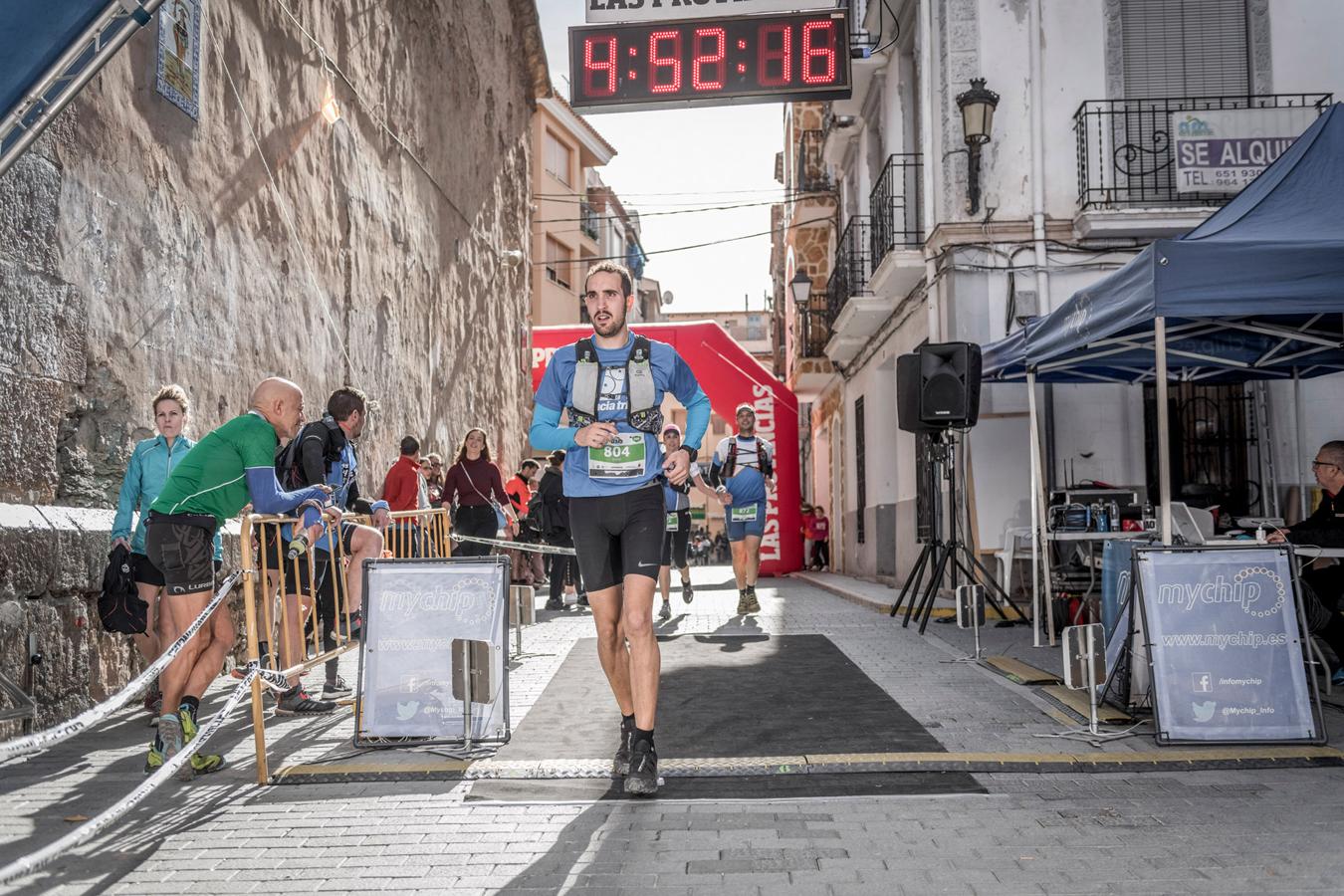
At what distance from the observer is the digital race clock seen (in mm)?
12172

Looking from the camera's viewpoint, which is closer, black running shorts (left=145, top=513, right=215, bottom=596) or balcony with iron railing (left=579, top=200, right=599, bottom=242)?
black running shorts (left=145, top=513, right=215, bottom=596)

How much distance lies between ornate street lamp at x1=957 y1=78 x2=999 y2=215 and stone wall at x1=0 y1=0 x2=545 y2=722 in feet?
20.5

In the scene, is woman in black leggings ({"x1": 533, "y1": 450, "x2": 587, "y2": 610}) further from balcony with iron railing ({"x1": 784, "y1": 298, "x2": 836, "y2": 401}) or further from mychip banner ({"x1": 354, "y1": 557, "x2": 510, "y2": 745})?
balcony with iron railing ({"x1": 784, "y1": 298, "x2": 836, "y2": 401})

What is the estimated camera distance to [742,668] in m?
8.08

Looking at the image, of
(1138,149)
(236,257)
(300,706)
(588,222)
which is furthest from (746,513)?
(588,222)

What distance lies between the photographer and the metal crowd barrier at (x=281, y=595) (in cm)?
510

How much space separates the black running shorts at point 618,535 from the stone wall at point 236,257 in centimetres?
303

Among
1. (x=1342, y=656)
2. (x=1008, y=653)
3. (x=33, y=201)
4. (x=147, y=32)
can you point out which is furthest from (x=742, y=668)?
(x=147, y=32)

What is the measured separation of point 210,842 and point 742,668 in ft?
14.7

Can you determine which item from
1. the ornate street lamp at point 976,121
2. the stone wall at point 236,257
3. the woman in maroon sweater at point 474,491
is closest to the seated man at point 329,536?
the stone wall at point 236,257

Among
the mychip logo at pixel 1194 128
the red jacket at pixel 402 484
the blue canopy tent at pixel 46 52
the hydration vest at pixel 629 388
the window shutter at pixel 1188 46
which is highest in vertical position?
the window shutter at pixel 1188 46

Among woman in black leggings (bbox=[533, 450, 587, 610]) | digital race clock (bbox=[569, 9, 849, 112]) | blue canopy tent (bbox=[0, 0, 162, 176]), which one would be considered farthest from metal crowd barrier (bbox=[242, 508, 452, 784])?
digital race clock (bbox=[569, 9, 849, 112])

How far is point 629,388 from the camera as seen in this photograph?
194 inches

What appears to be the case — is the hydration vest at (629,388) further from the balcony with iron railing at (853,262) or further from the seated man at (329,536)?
the balcony with iron railing at (853,262)
